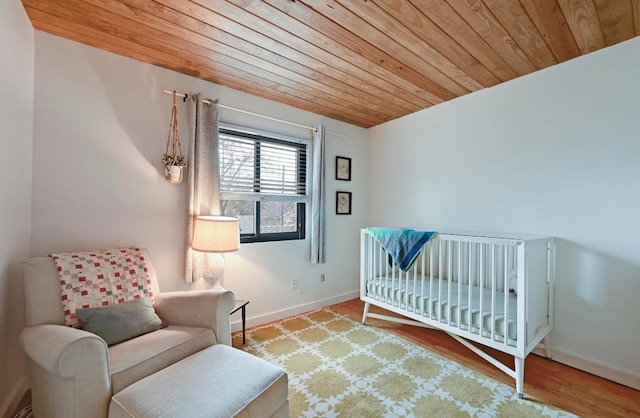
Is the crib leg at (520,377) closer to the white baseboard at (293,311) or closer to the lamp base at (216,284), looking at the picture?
the white baseboard at (293,311)

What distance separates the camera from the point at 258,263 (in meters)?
2.84

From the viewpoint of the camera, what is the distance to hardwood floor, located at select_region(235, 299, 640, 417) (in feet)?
5.50

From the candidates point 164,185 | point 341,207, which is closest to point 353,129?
point 341,207

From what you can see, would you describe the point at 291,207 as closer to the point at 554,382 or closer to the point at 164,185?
the point at 164,185

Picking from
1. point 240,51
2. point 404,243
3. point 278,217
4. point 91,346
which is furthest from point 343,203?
point 91,346

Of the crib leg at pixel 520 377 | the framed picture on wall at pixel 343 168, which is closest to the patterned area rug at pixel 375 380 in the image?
the crib leg at pixel 520 377

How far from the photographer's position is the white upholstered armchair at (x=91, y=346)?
117 centimetres

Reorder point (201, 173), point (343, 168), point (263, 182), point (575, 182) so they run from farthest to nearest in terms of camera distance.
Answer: point (343, 168)
point (263, 182)
point (201, 173)
point (575, 182)

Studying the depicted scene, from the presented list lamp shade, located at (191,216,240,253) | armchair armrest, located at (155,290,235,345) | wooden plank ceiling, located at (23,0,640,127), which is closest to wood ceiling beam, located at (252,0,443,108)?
wooden plank ceiling, located at (23,0,640,127)

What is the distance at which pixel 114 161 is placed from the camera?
2096mm

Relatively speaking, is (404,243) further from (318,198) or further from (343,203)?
(343,203)

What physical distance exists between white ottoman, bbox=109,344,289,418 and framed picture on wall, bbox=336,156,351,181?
2508 millimetres

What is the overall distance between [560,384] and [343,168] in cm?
275

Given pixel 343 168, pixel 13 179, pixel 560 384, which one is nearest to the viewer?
pixel 13 179
